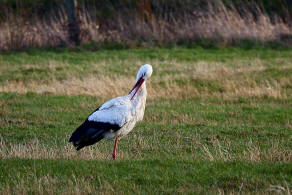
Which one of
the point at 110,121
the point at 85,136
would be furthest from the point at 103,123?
the point at 85,136

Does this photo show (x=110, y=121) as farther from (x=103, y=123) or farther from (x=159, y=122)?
(x=159, y=122)

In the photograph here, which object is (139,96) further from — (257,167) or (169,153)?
(257,167)

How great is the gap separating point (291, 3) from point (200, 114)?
15.9 m

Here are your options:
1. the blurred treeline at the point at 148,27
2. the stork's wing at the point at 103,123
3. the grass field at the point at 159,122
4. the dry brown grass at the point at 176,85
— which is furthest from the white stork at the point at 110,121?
the blurred treeline at the point at 148,27

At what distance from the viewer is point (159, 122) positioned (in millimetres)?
10477

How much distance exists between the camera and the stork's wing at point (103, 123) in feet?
24.8

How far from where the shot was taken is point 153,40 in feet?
67.9

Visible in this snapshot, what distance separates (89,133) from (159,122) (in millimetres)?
3049

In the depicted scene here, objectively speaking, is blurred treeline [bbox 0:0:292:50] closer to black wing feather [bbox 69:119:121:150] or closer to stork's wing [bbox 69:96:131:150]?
stork's wing [bbox 69:96:131:150]

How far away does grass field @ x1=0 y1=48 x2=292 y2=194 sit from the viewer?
625 cm

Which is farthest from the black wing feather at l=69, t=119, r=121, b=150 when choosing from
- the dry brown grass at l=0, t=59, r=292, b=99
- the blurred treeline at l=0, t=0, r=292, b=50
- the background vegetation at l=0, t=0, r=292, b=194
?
the blurred treeline at l=0, t=0, r=292, b=50

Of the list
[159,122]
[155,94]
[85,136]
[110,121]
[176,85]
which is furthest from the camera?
[176,85]

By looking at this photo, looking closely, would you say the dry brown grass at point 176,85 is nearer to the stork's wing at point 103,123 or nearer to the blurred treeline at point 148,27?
the stork's wing at point 103,123

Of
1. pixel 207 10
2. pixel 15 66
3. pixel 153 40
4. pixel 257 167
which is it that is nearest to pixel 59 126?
pixel 257 167
